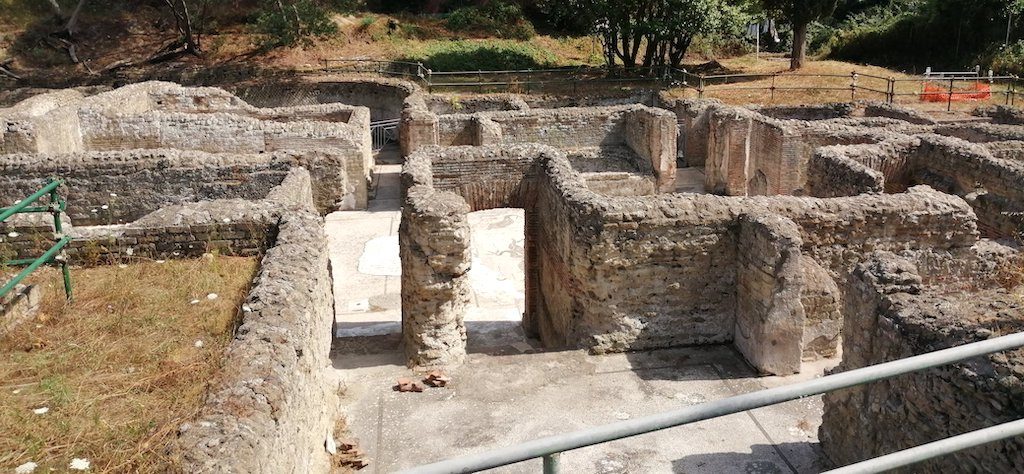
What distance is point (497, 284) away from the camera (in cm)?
1361

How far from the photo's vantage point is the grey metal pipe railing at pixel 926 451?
91.8 inches

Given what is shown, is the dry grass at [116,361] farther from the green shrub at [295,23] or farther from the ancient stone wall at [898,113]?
the green shrub at [295,23]

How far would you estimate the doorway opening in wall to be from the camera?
11125mm

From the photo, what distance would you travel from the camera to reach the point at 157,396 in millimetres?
4770

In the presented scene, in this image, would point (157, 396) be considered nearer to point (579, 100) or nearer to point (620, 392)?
point (620, 392)

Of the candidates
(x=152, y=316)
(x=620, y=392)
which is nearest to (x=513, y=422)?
(x=620, y=392)

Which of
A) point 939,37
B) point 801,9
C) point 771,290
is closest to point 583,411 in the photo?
point 771,290

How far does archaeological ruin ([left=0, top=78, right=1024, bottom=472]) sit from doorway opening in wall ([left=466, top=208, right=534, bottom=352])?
0.11 m

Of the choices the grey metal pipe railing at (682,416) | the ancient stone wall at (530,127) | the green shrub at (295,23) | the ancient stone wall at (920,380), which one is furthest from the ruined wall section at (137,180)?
the green shrub at (295,23)

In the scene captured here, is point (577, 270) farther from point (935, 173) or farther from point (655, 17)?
point (655, 17)

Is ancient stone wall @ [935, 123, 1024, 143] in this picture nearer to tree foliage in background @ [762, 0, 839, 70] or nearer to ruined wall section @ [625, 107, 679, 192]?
ruined wall section @ [625, 107, 679, 192]

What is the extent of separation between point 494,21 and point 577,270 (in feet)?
115

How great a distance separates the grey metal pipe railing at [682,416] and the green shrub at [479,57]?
3328cm

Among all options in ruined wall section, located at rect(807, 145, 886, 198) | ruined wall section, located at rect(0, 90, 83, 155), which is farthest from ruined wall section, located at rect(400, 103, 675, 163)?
ruined wall section, located at rect(0, 90, 83, 155)
